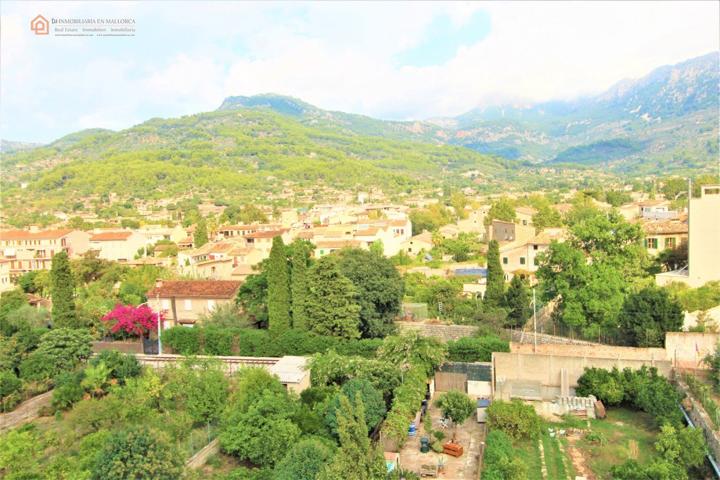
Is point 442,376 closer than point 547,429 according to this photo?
No

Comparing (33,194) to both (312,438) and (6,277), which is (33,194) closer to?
(6,277)

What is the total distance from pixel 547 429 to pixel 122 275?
31.3 meters

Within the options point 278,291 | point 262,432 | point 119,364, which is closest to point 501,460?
point 262,432

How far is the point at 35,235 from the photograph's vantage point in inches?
2077

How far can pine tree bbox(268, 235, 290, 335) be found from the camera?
23984 mm

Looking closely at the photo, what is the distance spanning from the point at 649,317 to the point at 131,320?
2102 centimetres

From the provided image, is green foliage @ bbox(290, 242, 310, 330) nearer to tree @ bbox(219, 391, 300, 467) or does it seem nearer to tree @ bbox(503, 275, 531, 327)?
tree @ bbox(219, 391, 300, 467)

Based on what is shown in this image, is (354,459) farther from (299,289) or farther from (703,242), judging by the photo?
(703,242)

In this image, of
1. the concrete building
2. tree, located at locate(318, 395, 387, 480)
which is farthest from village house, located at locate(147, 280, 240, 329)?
the concrete building

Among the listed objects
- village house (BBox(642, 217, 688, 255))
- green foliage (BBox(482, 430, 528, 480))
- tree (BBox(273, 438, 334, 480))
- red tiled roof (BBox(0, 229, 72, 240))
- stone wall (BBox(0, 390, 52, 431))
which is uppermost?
red tiled roof (BBox(0, 229, 72, 240))

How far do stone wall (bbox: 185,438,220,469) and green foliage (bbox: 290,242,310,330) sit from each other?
25.8 ft

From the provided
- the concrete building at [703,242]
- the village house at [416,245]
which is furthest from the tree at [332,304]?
the village house at [416,245]

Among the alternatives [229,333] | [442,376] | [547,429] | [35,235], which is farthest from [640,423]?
[35,235]

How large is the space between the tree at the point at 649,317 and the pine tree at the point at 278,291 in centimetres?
1296
